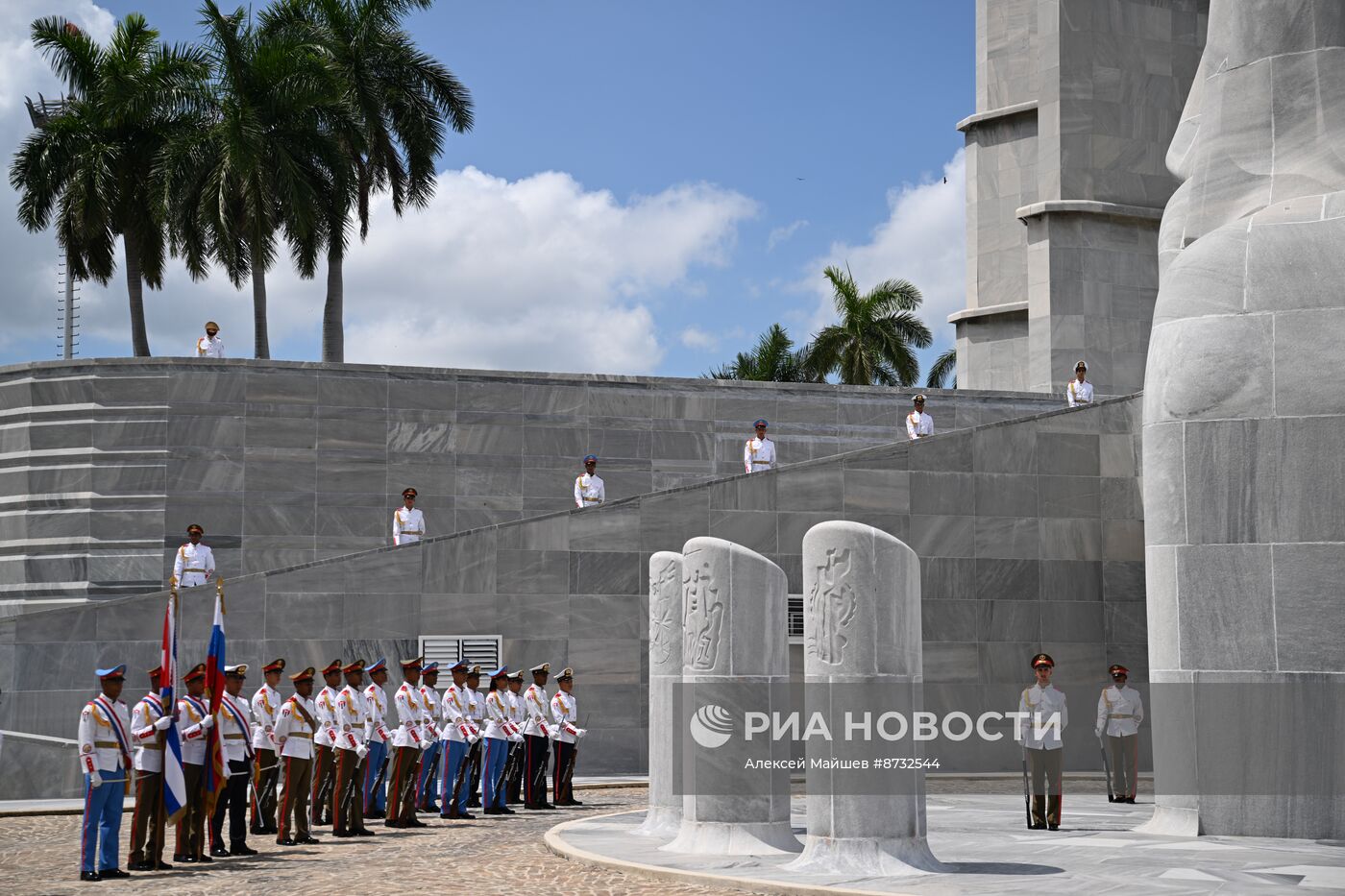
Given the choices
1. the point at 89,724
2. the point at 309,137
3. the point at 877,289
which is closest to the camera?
the point at 89,724

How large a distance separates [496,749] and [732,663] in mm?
5999

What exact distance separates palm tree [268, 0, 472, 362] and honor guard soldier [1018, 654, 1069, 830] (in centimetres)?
2215

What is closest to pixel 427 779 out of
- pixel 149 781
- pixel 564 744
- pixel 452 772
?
pixel 452 772

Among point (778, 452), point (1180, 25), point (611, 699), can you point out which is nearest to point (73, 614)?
point (611, 699)

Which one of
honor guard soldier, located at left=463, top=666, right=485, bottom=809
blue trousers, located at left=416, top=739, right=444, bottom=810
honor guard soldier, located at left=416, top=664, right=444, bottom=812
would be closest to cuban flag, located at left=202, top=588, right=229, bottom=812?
honor guard soldier, located at left=416, top=664, right=444, bottom=812

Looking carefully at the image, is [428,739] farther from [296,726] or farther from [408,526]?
[408,526]

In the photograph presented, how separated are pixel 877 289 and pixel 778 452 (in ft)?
79.5

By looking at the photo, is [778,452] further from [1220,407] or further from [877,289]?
[877,289]

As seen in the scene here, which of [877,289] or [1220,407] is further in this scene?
[877,289]

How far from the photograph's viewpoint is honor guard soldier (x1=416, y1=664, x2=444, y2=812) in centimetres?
1891

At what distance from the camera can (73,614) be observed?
875 inches

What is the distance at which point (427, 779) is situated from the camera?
64.4 feet

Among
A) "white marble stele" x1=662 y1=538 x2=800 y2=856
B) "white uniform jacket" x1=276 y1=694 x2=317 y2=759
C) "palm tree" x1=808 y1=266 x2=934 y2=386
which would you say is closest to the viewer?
"white marble stele" x1=662 y1=538 x2=800 y2=856

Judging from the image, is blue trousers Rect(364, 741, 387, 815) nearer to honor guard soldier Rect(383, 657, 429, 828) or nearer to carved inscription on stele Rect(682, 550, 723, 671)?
honor guard soldier Rect(383, 657, 429, 828)
